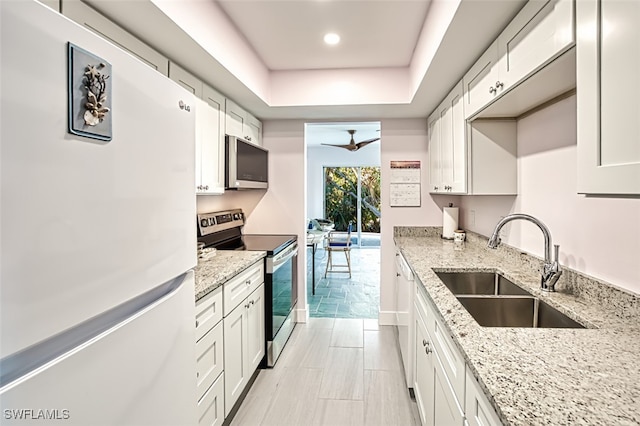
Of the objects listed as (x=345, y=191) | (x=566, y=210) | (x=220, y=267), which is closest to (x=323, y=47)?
(x=220, y=267)

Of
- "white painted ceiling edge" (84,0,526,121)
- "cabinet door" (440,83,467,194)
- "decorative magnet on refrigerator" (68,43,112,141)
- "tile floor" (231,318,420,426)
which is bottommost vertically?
Answer: "tile floor" (231,318,420,426)

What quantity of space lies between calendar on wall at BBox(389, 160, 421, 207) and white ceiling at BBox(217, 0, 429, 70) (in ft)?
3.40

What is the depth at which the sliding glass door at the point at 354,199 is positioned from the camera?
27.5 ft

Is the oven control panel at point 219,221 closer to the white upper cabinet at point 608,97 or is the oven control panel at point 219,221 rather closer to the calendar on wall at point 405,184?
the calendar on wall at point 405,184

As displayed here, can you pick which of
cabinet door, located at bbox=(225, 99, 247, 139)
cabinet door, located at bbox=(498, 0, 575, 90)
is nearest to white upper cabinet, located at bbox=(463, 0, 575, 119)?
A: cabinet door, located at bbox=(498, 0, 575, 90)

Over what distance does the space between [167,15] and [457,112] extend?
1.88 metres

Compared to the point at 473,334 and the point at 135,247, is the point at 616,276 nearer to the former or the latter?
the point at 473,334

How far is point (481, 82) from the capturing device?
187 cm

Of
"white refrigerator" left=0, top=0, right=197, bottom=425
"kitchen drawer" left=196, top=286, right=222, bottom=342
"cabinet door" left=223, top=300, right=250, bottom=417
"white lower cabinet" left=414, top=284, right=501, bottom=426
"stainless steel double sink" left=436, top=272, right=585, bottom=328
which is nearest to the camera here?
"white refrigerator" left=0, top=0, right=197, bottom=425

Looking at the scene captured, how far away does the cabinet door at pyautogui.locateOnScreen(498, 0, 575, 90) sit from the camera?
1076 mm

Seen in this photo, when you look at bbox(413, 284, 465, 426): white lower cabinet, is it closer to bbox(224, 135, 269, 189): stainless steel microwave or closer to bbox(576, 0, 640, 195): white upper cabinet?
bbox(576, 0, 640, 195): white upper cabinet

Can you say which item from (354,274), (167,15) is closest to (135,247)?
(167,15)

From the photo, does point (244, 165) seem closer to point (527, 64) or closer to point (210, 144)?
point (210, 144)

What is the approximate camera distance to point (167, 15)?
1.45 metres
